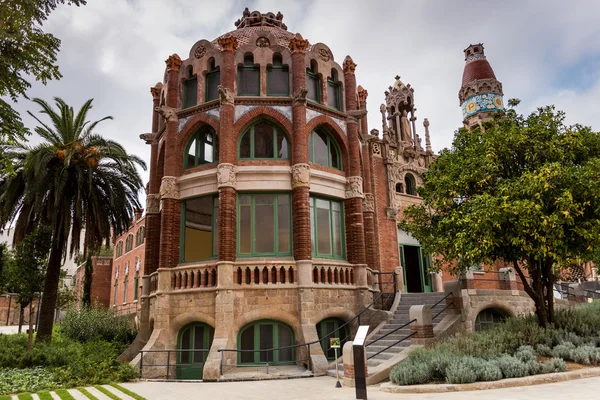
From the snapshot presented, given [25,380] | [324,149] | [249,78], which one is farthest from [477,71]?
[25,380]

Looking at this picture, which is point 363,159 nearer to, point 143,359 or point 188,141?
point 188,141

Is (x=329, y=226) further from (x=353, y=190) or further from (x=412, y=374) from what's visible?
(x=412, y=374)

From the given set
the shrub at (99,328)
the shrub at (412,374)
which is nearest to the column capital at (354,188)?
the shrub at (412,374)

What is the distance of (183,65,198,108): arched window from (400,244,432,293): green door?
12.0 meters

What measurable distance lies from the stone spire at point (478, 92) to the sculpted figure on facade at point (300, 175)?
2305cm

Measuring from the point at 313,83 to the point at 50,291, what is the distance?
14171 millimetres

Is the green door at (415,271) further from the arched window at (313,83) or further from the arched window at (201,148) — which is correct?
the arched window at (201,148)

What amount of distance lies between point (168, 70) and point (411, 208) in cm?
1168

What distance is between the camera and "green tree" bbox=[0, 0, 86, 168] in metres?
11.9

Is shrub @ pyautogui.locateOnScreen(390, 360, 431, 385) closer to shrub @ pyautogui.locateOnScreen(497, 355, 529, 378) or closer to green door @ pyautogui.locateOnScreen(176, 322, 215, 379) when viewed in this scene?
shrub @ pyautogui.locateOnScreen(497, 355, 529, 378)

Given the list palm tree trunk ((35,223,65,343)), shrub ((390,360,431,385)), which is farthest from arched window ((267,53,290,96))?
shrub ((390,360,431,385))

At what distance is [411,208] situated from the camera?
50.8ft

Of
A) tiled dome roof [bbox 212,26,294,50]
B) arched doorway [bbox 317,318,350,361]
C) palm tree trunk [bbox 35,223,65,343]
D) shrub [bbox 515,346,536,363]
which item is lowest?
shrub [bbox 515,346,536,363]

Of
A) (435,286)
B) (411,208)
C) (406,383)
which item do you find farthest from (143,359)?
(435,286)
